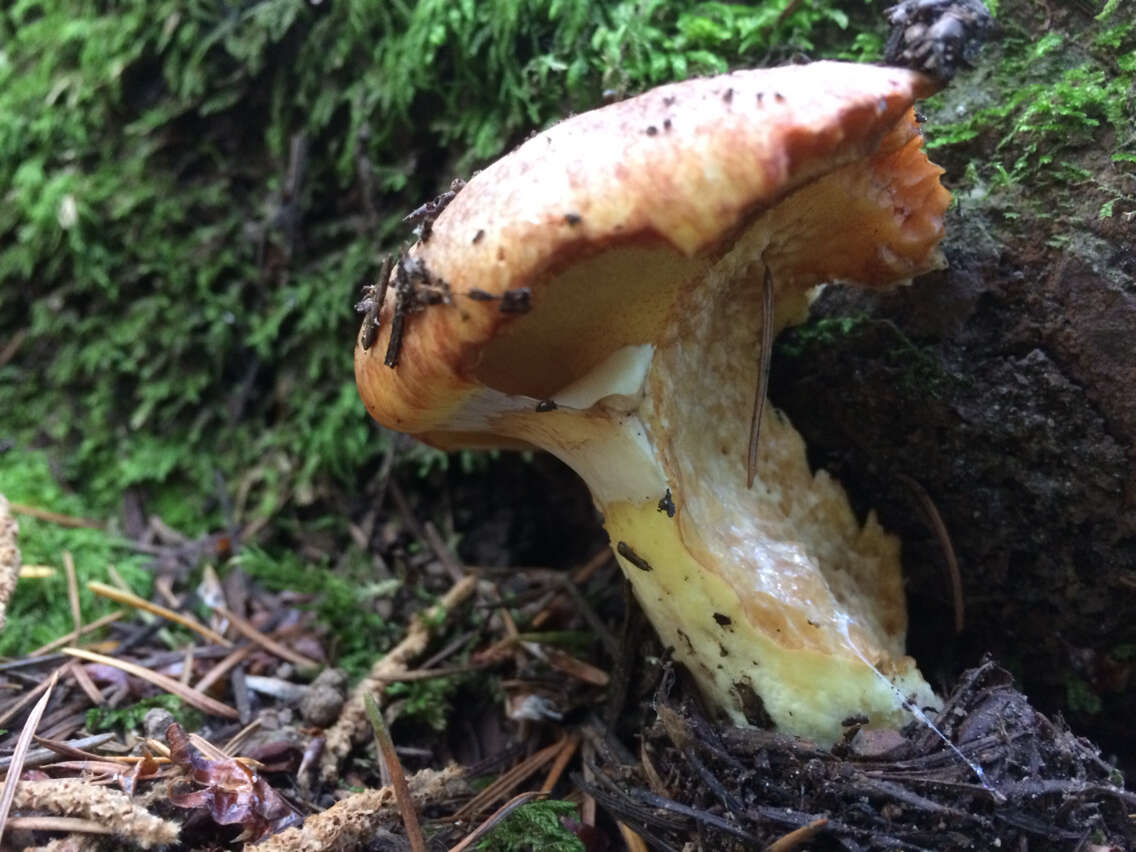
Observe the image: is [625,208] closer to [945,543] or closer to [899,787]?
[899,787]

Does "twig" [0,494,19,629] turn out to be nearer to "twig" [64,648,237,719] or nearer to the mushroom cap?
"twig" [64,648,237,719]

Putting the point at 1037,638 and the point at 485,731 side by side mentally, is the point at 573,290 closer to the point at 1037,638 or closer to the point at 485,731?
the point at 485,731

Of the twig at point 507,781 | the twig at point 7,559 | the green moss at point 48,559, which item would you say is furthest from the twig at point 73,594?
the twig at point 507,781

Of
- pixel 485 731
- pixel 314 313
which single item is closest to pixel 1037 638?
pixel 485 731

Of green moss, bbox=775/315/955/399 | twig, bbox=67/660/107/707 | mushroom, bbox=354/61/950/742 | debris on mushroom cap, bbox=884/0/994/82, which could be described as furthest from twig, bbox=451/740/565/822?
debris on mushroom cap, bbox=884/0/994/82

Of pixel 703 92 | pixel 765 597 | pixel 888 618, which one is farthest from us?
pixel 888 618

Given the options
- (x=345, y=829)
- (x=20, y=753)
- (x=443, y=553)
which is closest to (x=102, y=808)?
(x=20, y=753)
